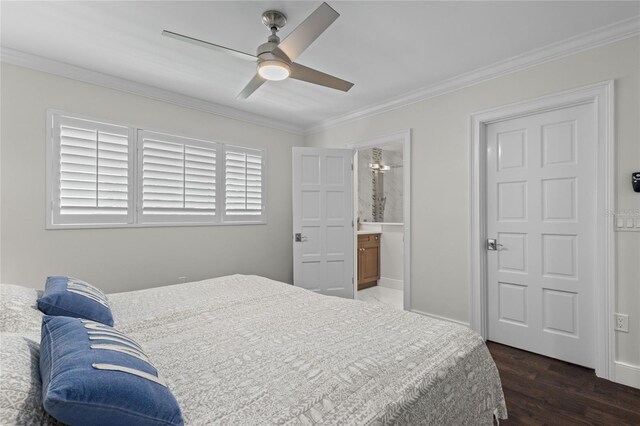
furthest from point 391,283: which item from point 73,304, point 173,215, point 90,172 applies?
point 73,304

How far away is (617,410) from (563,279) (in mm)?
1016

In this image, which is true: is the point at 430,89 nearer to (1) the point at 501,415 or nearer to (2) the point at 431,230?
(2) the point at 431,230

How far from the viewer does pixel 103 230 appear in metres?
3.15

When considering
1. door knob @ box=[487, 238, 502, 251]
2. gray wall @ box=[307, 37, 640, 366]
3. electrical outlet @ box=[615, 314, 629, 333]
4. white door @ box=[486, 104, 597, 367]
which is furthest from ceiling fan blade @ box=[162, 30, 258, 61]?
electrical outlet @ box=[615, 314, 629, 333]

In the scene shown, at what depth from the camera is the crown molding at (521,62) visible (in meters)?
2.35

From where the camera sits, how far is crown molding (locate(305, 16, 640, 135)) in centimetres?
235

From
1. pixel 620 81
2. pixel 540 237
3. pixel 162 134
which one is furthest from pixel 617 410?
pixel 162 134

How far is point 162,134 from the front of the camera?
355 cm

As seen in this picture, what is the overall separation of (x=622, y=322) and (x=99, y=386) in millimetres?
3254

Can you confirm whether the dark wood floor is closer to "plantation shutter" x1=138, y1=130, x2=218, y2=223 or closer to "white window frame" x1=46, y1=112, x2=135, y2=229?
"plantation shutter" x1=138, y1=130, x2=218, y2=223

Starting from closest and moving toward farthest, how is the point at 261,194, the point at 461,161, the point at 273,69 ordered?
the point at 273,69 < the point at 461,161 < the point at 261,194

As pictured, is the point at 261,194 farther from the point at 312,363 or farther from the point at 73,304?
the point at 312,363

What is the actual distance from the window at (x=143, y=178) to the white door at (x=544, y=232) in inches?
118

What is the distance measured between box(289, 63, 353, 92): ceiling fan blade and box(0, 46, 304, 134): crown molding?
2.00 metres
